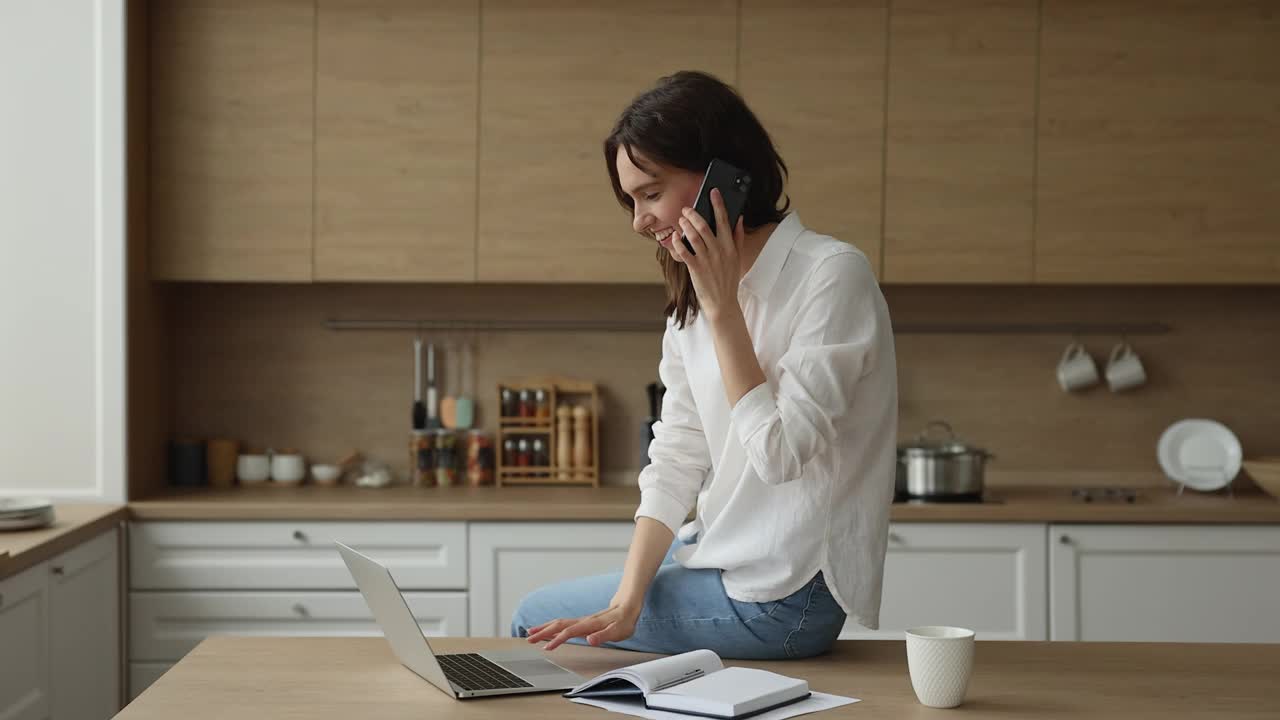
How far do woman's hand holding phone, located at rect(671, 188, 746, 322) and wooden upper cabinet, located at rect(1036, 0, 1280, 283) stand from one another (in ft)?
6.67

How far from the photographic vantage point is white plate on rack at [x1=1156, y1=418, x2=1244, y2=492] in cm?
361

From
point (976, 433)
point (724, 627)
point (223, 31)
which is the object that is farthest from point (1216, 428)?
point (223, 31)

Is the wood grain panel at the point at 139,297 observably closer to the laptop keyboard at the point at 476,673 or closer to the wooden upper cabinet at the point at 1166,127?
the laptop keyboard at the point at 476,673

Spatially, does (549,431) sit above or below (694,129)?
below

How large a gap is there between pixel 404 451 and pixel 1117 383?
6.99 ft

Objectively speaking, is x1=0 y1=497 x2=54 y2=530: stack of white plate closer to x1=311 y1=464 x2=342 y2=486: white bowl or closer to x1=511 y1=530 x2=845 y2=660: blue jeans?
x1=311 y1=464 x2=342 y2=486: white bowl

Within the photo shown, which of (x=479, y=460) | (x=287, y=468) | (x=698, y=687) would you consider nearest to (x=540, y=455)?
(x=479, y=460)

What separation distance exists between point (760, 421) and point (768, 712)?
0.40 meters

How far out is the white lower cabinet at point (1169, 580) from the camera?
128 inches

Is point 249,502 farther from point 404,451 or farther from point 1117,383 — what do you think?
point 1117,383

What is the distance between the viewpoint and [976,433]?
3.86 metres

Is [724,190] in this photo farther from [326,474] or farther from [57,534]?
[326,474]

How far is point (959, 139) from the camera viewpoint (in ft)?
11.4

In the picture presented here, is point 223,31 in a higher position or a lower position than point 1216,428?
higher
